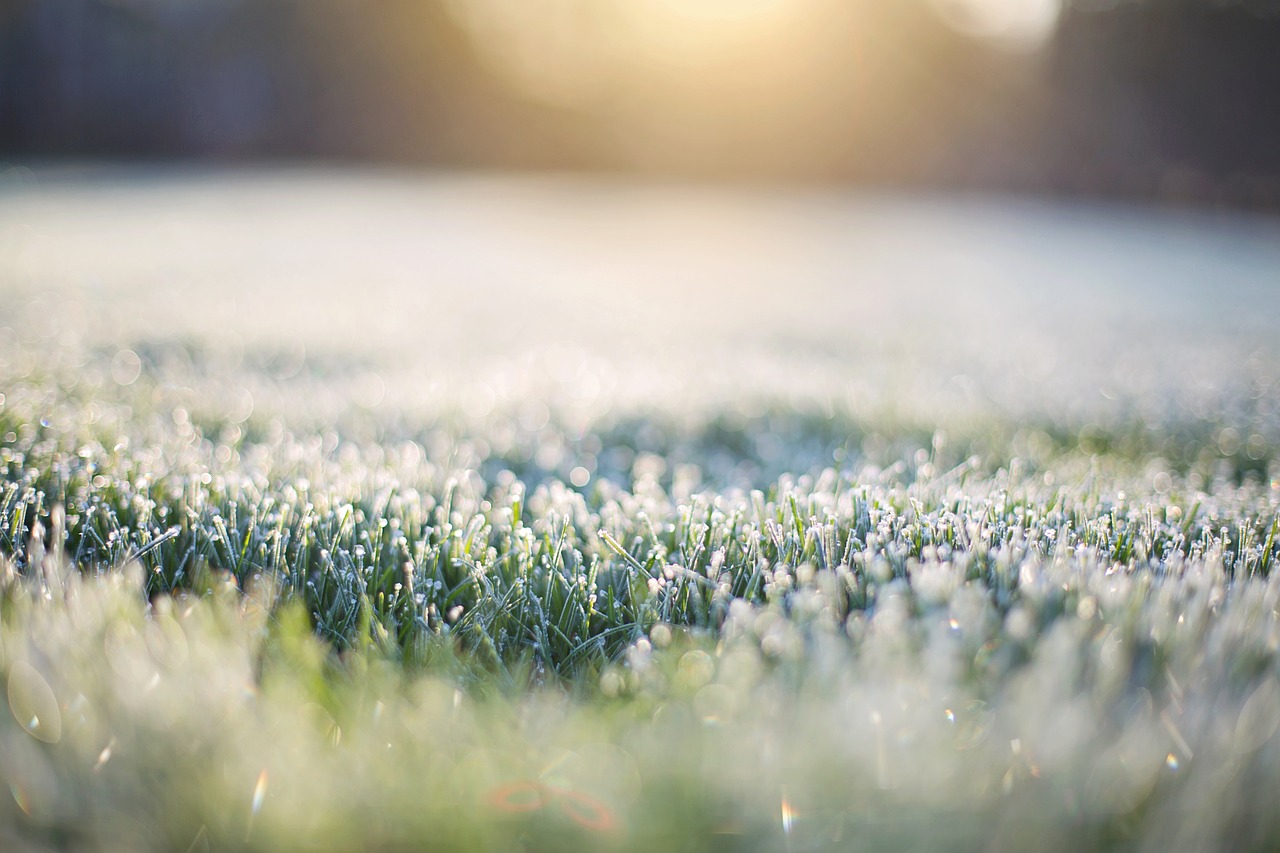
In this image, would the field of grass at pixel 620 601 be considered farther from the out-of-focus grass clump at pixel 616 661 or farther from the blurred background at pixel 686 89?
the blurred background at pixel 686 89

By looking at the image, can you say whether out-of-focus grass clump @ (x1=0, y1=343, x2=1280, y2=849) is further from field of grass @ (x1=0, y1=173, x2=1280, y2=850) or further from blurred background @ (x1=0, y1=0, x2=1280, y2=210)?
blurred background @ (x1=0, y1=0, x2=1280, y2=210)

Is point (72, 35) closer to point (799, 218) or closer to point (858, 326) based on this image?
point (799, 218)

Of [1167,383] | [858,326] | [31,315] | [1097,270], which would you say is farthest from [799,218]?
[31,315]

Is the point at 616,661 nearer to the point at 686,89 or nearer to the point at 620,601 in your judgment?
the point at 620,601

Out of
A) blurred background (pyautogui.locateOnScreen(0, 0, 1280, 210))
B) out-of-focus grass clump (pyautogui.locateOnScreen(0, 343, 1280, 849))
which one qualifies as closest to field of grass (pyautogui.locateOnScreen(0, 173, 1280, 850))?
out-of-focus grass clump (pyautogui.locateOnScreen(0, 343, 1280, 849))

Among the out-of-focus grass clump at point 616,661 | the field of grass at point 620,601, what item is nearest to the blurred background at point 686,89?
the field of grass at point 620,601

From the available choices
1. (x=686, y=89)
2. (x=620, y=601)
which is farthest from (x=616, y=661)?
(x=686, y=89)
